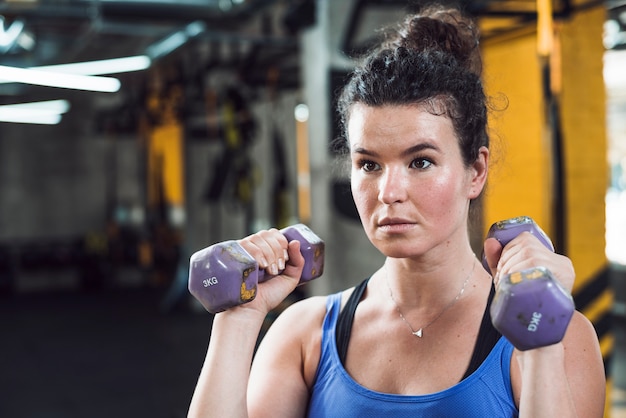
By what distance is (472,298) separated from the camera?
1.32 metres

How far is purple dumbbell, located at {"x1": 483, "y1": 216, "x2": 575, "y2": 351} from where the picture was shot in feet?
3.25

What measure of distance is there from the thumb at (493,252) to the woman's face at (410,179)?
0.08m

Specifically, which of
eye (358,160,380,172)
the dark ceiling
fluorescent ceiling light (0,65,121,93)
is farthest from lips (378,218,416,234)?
fluorescent ceiling light (0,65,121,93)

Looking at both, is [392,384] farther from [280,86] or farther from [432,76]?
[280,86]

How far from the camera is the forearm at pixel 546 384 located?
1033 mm

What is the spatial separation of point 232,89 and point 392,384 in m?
5.03

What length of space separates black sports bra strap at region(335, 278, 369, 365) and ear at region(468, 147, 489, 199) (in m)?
0.33

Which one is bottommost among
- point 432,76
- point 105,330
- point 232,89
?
point 105,330

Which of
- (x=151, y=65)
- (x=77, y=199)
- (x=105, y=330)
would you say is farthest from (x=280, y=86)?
(x=77, y=199)

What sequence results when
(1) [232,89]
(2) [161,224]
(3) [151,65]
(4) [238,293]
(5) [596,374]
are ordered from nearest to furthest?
1. (5) [596,374]
2. (4) [238,293]
3. (3) [151,65]
4. (1) [232,89]
5. (2) [161,224]

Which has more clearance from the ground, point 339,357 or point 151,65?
point 151,65

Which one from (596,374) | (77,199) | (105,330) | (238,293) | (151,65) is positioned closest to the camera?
(596,374)

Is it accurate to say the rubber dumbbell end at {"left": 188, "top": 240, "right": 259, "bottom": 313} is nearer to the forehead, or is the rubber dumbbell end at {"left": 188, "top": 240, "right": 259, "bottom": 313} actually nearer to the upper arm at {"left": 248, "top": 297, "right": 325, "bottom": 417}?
the upper arm at {"left": 248, "top": 297, "right": 325, "bottom": 417}

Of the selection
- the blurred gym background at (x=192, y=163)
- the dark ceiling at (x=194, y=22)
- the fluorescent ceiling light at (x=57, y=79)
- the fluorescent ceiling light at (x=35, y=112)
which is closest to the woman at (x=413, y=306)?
the blurred gym background at (x=192, y=163)
